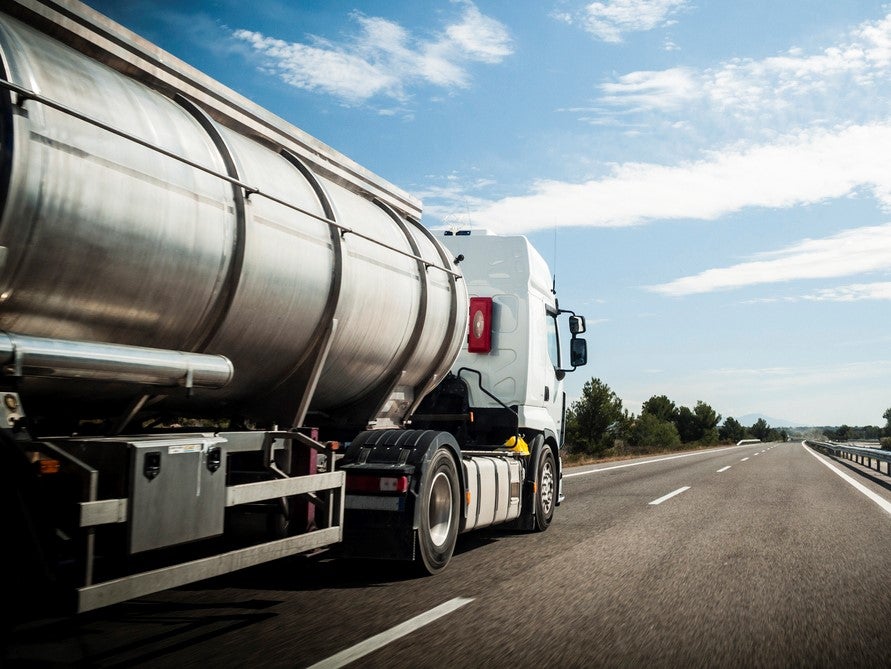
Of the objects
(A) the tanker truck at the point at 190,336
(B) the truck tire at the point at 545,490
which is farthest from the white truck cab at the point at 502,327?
(A) the tanker truck at the point at 190,336

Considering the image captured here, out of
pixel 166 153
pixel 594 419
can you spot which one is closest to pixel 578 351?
pixel 166 153

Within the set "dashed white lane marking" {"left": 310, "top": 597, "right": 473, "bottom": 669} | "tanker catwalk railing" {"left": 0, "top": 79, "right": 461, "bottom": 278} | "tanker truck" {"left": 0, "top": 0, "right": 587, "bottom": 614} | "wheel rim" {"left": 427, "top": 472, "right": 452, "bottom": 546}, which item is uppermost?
"tanker catwalk railing" {"left": 0, "top": 79, "right": 461, "bottom": 278}

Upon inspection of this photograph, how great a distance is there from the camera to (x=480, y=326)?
34.6 feet

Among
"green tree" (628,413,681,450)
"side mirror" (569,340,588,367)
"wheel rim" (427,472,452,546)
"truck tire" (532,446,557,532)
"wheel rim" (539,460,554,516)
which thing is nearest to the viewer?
"wheel rim" (427,472,452,546)

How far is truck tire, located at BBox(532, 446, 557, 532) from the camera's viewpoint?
10414 millimetres

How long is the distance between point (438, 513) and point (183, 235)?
3.77m

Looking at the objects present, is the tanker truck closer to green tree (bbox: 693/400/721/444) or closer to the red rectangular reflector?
the red rectangular reflector

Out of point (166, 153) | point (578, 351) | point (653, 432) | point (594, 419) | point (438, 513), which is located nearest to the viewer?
point (166, 153)

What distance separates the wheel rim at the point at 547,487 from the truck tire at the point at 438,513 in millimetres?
2892

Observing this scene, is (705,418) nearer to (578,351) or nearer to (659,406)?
(659,406)

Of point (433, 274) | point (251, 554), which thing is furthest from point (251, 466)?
point (433, 274)

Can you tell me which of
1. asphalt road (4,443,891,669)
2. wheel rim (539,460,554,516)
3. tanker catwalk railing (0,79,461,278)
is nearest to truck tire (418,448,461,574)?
asphalt road (4,443,891,669)

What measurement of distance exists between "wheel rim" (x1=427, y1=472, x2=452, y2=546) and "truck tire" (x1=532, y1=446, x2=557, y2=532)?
9.00 ft

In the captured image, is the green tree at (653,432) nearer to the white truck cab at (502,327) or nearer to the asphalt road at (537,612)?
the white truck cab at (502,327)
